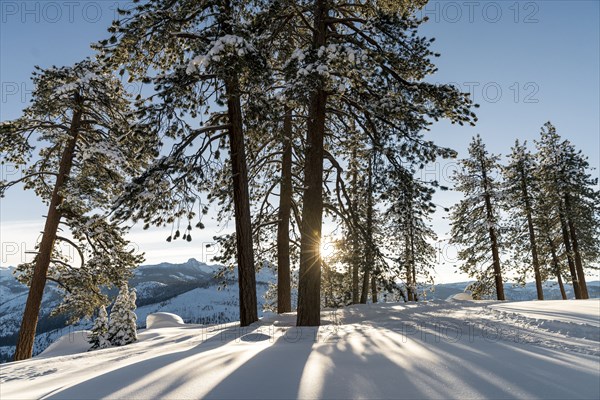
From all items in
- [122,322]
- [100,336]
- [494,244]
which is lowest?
[100,336]

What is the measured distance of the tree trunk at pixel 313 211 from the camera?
841 centimetres

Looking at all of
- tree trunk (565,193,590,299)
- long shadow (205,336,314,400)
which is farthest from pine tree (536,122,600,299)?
long shadow (205,336,314,400)

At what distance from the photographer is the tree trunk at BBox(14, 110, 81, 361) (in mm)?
12000

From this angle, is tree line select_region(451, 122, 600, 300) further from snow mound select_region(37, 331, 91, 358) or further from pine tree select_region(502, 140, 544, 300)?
snow mound select_region(37, 331, 91, 358)

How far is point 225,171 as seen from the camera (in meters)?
10.6

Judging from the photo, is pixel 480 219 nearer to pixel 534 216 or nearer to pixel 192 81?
pixel 534 216

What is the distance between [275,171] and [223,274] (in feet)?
15.5

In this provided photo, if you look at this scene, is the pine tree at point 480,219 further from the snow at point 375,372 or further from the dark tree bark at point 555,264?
the snow at point 375,372

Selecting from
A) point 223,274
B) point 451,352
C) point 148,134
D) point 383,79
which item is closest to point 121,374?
point 451,352

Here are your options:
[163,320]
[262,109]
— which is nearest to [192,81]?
[262,109]

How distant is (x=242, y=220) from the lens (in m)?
9.27

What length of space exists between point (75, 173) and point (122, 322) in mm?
16161

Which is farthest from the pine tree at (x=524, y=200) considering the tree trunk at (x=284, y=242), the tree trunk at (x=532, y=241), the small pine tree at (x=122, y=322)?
the small pine tree at (x=122, y=322)

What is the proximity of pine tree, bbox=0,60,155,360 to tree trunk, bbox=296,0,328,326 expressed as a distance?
275 inches
